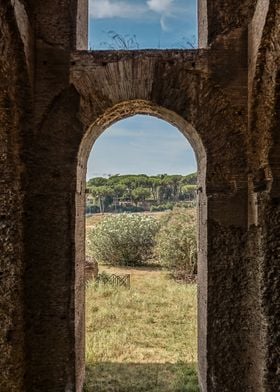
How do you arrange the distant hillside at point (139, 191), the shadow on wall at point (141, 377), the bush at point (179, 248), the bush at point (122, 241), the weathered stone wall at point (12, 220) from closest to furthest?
the weathered stone wall at point (12, 220) < the shadow on wall at point (141, 377) < the bush at point (179, 248) < the bush at point (122, 241) < the distant hillside at point (139, 191)

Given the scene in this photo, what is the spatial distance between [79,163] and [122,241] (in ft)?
36.5

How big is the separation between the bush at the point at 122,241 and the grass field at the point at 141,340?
4722 millimetres

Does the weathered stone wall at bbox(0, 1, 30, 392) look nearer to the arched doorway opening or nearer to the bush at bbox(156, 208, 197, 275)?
the arched doorway opening

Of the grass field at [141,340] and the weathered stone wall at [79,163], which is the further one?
the grass field at [141,340]

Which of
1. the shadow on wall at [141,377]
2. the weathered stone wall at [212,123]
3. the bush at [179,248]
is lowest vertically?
the shadow on wall at [141,377]

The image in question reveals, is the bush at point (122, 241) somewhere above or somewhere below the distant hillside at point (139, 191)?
below

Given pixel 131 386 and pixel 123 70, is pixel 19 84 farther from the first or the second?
pixel 131 386

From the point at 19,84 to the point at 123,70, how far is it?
1.16 m

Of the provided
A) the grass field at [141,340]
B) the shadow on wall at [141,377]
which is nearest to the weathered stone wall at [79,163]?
the shadow on wall at [141,377]

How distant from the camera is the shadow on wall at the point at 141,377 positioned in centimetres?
490

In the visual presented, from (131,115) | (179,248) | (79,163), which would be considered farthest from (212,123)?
(179,248)

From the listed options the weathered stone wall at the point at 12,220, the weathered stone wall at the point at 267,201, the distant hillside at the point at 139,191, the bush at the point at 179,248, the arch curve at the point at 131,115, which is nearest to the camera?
the weathered stone wall at the point at 267,201

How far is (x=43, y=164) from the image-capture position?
4.38 m

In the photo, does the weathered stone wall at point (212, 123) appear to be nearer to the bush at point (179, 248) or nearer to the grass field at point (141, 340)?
the grass field at point (141, 340)
